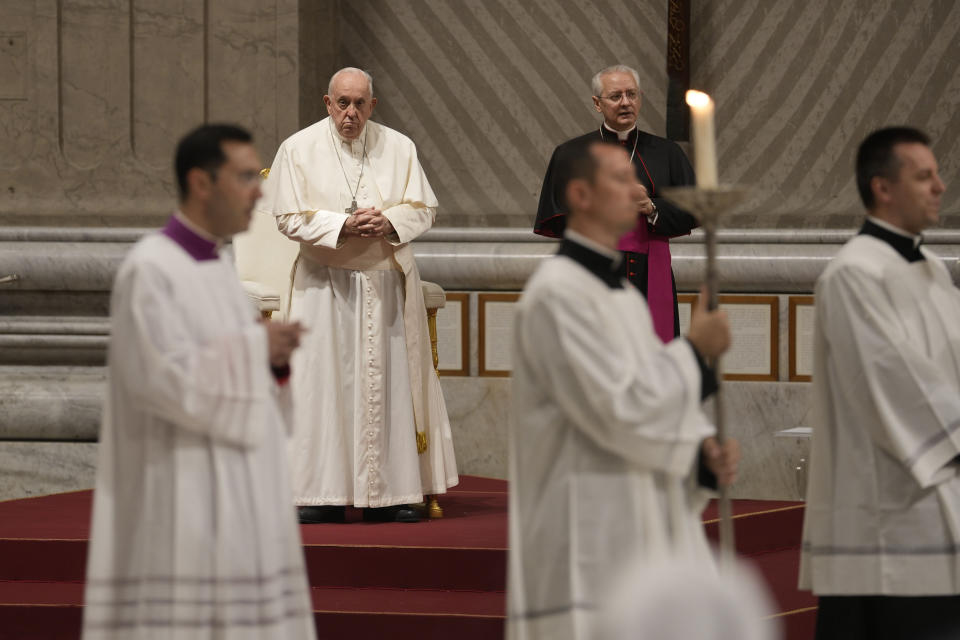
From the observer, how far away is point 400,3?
8742 mm

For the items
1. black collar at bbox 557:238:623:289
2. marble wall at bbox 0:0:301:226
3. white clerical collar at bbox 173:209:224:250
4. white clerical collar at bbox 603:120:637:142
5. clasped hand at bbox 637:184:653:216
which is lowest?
black collar at bbox 557:238:623:289

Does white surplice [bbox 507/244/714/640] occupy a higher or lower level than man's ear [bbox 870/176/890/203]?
lower

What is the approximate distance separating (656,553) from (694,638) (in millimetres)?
595

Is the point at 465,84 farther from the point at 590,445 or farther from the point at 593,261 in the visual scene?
the point at 590,445

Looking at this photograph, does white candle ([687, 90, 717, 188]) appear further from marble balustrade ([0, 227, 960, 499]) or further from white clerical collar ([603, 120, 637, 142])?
marble balustrade ([0, 227, 960, 499])

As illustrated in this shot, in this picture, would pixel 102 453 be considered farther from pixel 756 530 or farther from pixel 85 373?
pixel 85 373

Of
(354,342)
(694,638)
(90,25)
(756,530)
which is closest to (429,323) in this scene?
(354,342)

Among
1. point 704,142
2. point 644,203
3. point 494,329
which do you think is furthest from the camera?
point 494,329

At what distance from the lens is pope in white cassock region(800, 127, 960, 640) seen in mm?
4012

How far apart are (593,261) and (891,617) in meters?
1.57

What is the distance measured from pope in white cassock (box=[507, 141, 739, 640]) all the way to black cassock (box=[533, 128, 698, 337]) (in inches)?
104

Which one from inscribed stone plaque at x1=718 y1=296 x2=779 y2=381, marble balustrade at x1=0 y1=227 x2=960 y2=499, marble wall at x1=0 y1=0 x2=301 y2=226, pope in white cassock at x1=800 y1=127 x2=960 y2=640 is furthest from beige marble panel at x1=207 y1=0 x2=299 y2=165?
pope in white cassock at x1=800 y1=127 x2=960 y2=640

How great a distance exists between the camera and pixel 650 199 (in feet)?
19.5

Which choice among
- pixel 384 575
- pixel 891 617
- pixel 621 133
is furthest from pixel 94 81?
pixel 891 617
